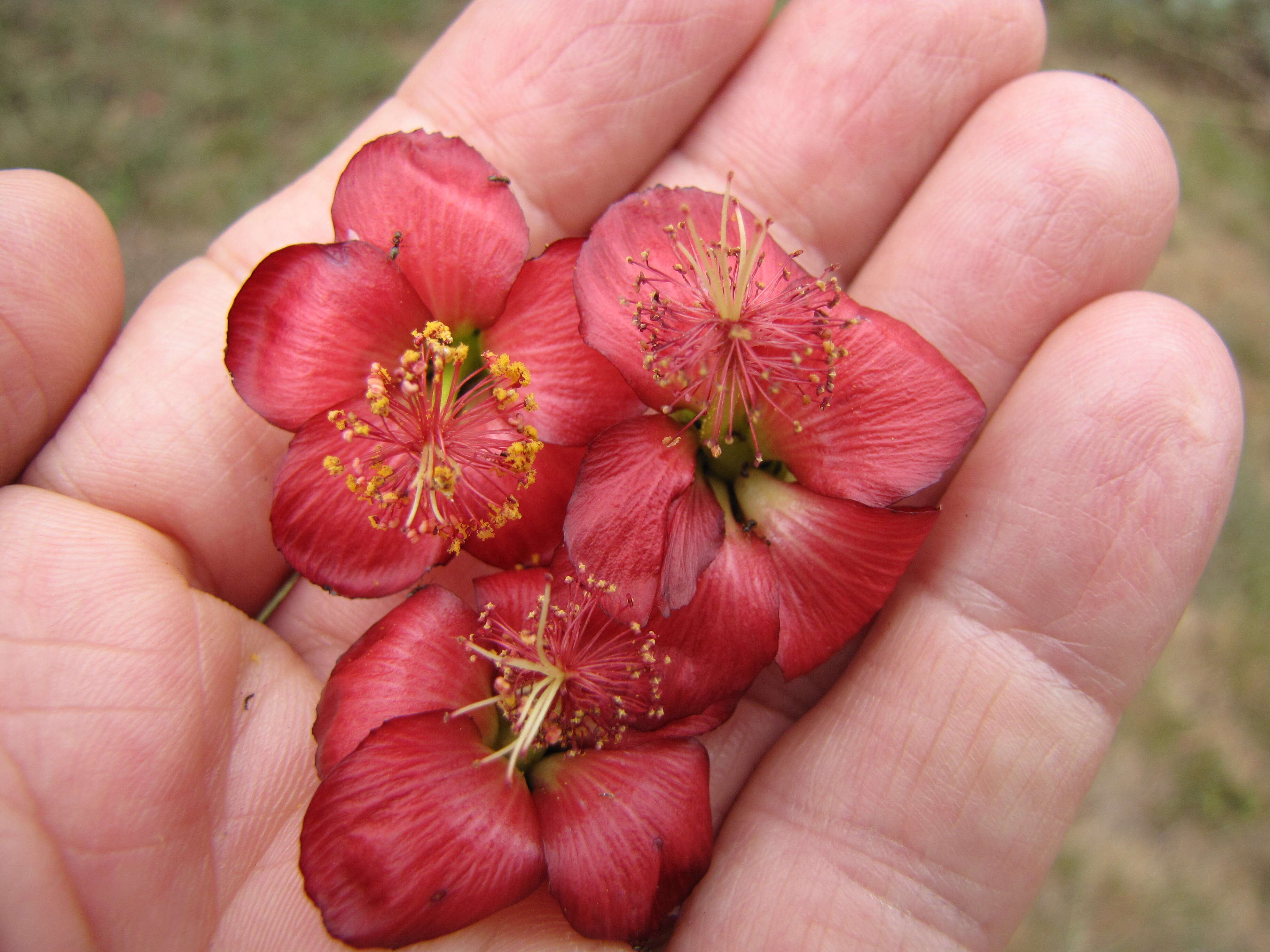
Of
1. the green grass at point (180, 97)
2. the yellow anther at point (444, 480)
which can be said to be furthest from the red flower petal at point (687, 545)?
the green grass at point (180, 97)

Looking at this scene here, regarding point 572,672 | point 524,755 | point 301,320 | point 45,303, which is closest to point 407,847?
point 524,755

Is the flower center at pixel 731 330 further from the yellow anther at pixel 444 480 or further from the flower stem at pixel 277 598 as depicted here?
the flower stem at pixel 277 598

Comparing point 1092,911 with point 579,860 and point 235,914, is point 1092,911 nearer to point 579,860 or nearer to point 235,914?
point 579,860

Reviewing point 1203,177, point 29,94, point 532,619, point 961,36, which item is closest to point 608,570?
point 532,619

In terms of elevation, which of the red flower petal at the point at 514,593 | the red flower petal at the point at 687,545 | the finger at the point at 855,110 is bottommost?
the red flower petal at the point at 514,593

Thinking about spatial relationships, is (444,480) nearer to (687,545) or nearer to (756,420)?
(687,545)

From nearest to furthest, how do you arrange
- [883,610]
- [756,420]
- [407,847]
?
[407,847] < [756,420] < [883,610]
